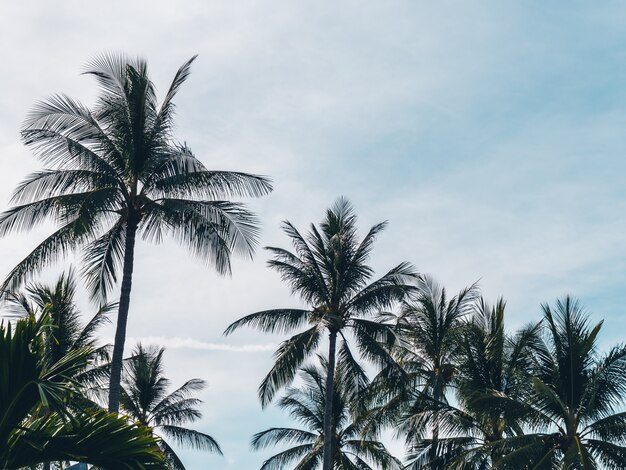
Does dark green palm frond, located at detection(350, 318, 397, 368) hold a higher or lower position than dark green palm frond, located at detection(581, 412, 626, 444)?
higher

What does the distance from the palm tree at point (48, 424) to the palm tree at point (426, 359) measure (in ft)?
56.5

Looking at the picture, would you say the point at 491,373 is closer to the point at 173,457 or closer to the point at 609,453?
the point at 609,453

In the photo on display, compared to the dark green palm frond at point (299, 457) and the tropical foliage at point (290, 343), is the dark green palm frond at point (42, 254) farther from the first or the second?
the dark green palm frond at point (299, 457)

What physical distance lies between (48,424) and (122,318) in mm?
8686

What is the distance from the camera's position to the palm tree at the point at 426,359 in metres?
29.1

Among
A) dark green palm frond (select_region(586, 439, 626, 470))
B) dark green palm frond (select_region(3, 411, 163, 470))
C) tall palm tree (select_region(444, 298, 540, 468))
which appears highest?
tall palm tree (select_region(444, 298, 540, 468))

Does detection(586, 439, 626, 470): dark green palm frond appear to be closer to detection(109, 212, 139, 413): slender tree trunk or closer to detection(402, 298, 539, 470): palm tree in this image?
detection(402, 298, 539, 470): palm tree

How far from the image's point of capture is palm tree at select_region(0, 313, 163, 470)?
39.7ft

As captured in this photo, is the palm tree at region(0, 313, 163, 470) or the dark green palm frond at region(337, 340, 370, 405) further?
the dark green palm frond at region(337, 340, 370, 405)

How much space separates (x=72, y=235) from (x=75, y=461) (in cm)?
1011

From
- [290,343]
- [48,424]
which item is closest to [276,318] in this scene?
[290,343]

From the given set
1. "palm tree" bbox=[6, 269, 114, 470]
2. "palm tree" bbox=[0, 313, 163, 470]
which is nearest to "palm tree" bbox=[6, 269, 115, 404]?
"palm tree" bbox=[6, 269, 114, 470]

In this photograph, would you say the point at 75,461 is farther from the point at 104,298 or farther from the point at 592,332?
the point at 592,332

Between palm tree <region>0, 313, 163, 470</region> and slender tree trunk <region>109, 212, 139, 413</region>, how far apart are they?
787 centimetres
